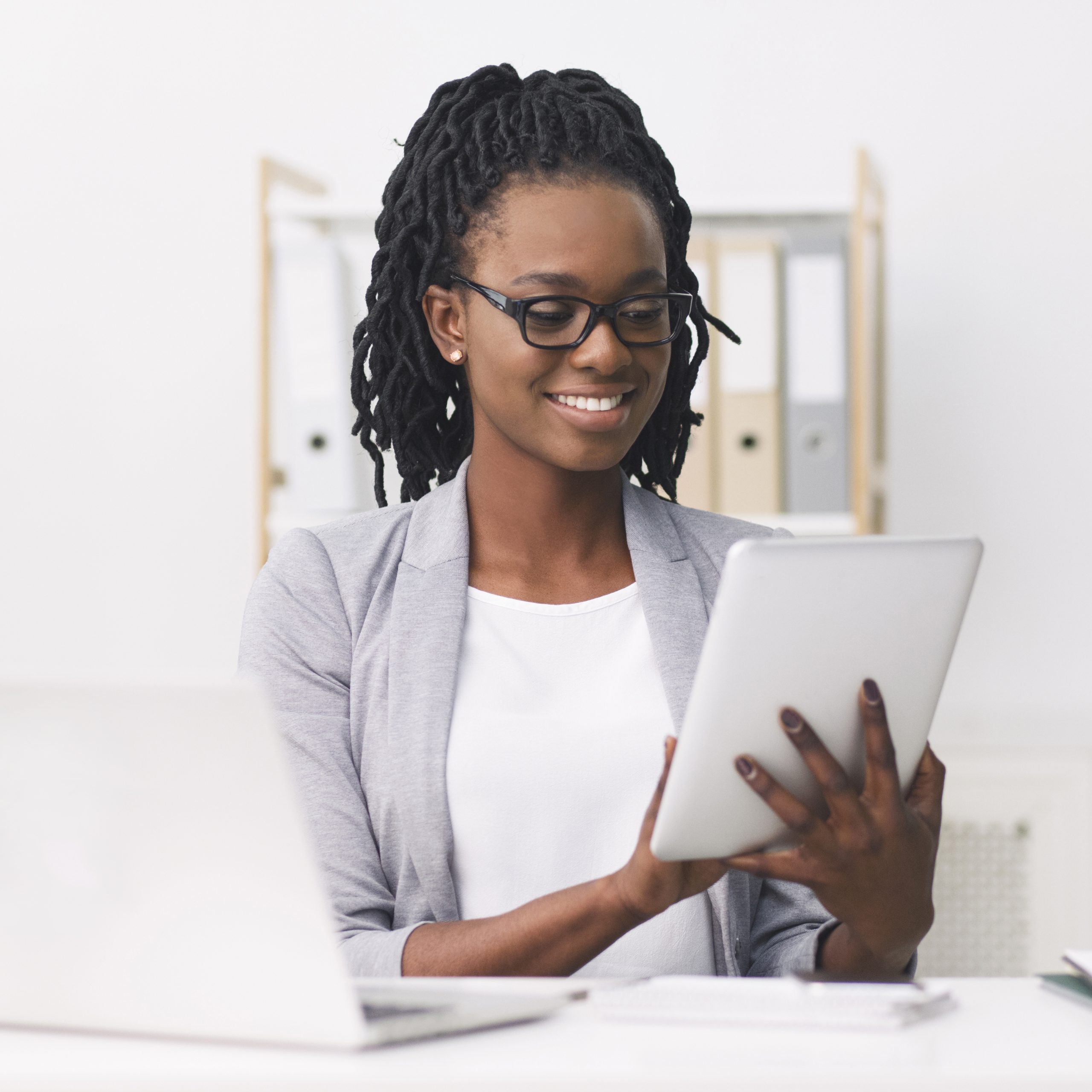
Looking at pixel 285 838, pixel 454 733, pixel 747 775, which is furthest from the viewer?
pixel 454 733

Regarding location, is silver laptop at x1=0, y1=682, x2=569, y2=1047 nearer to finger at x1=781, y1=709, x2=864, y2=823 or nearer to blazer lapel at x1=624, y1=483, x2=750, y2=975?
finger at x1=781, y1=709, x2=864, y2=823

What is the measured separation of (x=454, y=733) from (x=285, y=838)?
1.70 feet

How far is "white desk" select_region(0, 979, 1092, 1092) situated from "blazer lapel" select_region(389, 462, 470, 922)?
415 millimetres

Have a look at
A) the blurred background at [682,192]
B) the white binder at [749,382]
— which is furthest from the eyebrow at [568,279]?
the blurred background at [682,192]

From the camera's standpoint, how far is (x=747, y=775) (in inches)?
31.4

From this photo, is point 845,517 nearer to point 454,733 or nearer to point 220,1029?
point 454,733

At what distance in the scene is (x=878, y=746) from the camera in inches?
32.7

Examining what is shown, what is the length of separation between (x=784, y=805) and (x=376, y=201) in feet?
5.02

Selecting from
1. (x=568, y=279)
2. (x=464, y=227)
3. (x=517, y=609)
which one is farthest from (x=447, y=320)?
(x=517, y=609)

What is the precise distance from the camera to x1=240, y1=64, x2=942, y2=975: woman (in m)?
1.12

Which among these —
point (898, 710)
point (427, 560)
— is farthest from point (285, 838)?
point (427, 560)

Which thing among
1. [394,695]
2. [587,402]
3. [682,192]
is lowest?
[394,695]

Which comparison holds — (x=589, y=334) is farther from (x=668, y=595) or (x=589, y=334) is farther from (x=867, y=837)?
(x=867, y=837)

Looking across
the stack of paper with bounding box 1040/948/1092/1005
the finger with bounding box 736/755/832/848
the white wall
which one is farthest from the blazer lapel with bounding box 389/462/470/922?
the white wall
